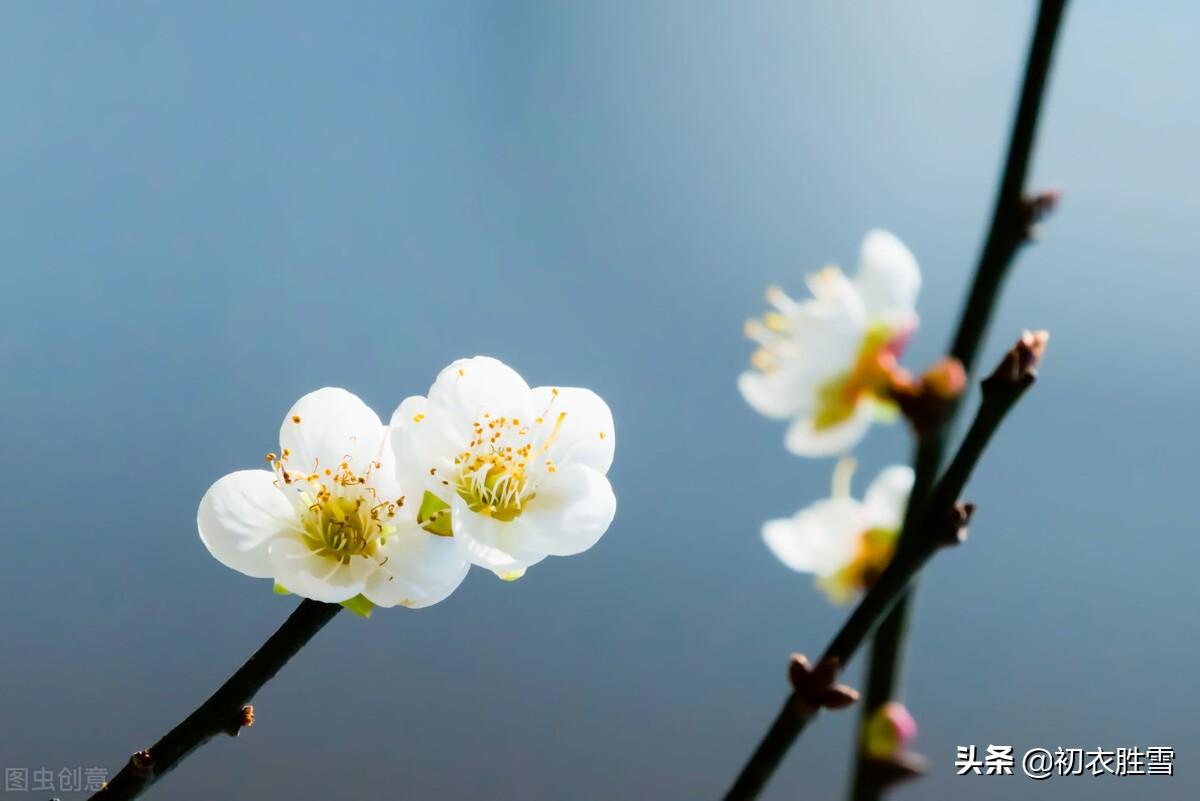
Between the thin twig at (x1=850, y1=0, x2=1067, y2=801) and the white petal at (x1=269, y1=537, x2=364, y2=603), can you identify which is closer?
the thin twig at (x1=850, y1=0, x2=1067, y2=801)

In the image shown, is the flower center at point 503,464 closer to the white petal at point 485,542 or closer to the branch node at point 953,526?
the white petal at point 485,542

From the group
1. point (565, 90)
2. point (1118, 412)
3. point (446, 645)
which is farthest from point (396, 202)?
point (1118, 412)

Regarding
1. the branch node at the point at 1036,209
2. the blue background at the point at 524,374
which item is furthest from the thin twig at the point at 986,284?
the blue background at the point at 524,374

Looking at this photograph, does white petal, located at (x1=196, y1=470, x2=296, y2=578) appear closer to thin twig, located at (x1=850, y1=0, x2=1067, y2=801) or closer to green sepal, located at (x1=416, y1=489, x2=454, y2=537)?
green sepal, located at (x1=416, y1=489, x2=454, y2=537)

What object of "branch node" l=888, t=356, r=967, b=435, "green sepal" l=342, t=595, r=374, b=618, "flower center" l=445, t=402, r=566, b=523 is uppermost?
"flower center" l=445, t=402, r=566, b=523

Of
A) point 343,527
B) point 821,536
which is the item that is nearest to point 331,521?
point 343,527

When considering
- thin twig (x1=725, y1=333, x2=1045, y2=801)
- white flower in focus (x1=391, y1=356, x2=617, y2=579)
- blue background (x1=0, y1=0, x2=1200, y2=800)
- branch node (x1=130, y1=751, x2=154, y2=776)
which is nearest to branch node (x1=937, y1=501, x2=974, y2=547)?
thin twig (x1=725, y1=333, x2=1045, y2=801)

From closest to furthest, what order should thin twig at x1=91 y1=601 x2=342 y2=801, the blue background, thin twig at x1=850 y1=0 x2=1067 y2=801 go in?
thin twig at x1=850 y1=0 x2=1067 y2=801 → thin twig at x1=91 y1=601 x2=342 y2=801 → the blue background
